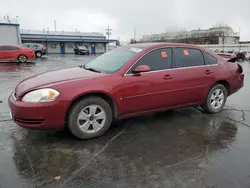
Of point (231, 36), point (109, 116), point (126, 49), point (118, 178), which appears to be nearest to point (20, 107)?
point (109, 116)

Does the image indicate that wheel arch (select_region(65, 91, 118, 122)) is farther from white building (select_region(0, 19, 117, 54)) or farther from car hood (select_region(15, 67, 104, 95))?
white building (select_region(0, 19, 117, 54))

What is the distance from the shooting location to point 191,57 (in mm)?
4562

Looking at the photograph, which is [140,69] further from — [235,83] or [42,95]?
[235,83]

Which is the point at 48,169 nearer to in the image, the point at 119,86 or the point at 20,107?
→ the point at 20,107

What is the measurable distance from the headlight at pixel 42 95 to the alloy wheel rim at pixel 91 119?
501mm

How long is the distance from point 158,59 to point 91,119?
1730mm

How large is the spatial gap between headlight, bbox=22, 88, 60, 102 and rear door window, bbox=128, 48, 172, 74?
4.93 ft

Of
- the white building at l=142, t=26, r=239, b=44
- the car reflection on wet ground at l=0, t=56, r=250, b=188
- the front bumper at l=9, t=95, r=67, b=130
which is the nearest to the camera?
the car reflection on wet ground at l=0, t=56, r=250, b=188

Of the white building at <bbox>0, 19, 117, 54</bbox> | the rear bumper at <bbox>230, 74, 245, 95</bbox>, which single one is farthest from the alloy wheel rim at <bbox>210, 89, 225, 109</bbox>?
the white building at <bbox>0, 19, 117, 54</bbox>

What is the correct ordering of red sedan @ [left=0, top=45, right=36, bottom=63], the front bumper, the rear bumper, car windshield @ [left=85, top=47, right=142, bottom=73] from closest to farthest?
the front bumper → car windshield @ [left=85, top=47, right=142, bottom=73] → the rear bumper → red sedan @ [left=0, top=45, right=36, bottom=63]

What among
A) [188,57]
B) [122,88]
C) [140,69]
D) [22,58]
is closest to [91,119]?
[122,88]

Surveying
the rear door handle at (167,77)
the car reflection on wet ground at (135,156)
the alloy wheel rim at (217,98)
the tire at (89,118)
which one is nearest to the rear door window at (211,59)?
the alloy wheel rim at (217,98)

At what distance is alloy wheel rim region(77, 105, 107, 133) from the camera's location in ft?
11.4

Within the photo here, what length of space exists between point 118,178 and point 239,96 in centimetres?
560
